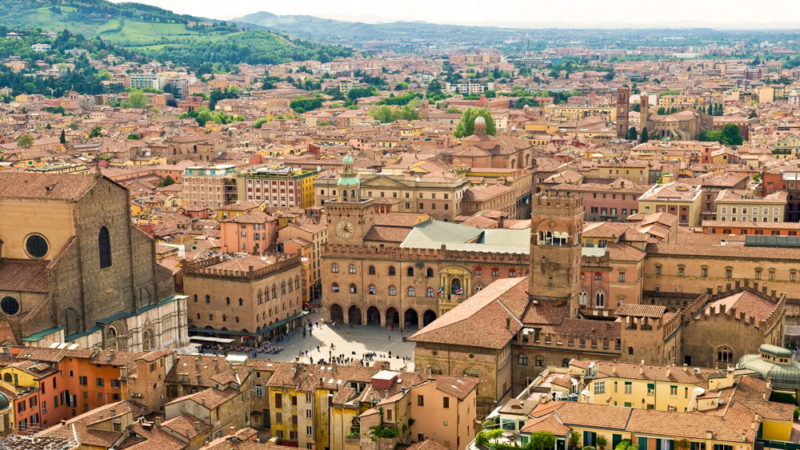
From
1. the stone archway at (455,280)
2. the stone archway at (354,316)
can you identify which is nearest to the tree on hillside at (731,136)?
the stone archway at (455,280)

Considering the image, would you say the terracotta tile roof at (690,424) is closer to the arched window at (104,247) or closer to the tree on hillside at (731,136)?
the arched window at (104,247)

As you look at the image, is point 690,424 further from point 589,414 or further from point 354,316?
point 354,316

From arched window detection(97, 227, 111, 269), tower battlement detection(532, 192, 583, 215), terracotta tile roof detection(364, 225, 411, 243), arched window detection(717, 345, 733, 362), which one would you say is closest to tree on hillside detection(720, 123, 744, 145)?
terracotta tile roof detection(364, 225, 411, 243)

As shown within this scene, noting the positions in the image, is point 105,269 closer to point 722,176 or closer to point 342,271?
point 342,271

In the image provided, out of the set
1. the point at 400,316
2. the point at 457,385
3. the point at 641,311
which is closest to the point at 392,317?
the point at 400,316

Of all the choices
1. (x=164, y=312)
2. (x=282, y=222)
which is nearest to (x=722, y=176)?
(x=282, y=222)

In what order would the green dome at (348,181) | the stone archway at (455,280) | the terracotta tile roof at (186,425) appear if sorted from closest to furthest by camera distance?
the terracotta tile roof at (186,425)
the stone archway at (455,280)
the green dome at (348,181)
